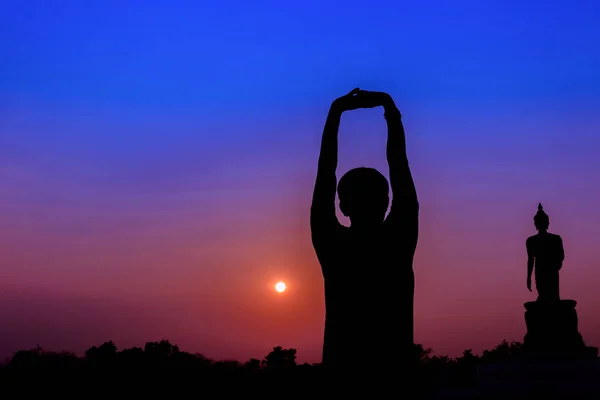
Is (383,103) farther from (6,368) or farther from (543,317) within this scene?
(543,317)

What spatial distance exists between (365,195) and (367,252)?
26 centimetres

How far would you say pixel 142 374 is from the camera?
8852mm

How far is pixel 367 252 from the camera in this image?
330cm

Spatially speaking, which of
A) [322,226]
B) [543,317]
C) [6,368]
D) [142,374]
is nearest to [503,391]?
[543,317]

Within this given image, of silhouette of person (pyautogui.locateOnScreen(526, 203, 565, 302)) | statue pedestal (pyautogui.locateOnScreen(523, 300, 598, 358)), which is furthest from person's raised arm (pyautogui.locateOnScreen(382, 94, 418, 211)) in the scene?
silhouette of person (pyautogui.locateOnScreen(526, 203, 565, 302))

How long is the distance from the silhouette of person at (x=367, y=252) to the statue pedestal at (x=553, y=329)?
1567 centimetres

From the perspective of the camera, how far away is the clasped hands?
11.5 feet

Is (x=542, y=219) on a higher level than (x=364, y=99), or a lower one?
higher

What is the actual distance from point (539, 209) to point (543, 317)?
8.87 feet

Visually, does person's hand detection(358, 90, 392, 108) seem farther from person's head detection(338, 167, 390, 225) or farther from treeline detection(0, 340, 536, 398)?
treeline detection(0, 340, 536, 398)

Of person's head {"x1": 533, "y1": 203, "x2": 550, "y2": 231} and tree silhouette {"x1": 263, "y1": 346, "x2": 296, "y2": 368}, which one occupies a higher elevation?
person's head {"x1": 533, "y1": 203, "x2": 550, "y2": 231}

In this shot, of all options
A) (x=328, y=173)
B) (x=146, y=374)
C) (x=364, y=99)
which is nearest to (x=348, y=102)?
(x=364, y=99)

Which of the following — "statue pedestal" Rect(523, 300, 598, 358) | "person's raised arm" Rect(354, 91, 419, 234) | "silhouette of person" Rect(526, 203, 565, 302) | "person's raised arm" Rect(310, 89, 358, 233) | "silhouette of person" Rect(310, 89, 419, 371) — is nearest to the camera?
"silhouette of person" Rect(310, 89, 419, 371)

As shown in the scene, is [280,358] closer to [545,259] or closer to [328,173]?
[328,173]
